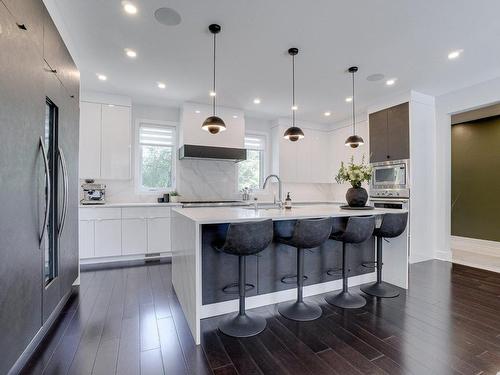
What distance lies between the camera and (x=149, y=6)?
229 centimetres

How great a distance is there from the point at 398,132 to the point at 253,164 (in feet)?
9.78

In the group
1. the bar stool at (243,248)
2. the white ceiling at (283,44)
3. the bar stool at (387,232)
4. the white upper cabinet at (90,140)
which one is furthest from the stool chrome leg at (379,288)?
the white upper cabinet at (90,140)

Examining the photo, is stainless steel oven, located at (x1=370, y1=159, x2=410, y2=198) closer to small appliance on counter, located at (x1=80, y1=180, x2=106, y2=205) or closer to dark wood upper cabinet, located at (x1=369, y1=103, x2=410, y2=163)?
dark wood upper cabinet, located at (x1=369, y1=103, x2=410, y2=163)

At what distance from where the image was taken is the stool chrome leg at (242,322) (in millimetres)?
2113

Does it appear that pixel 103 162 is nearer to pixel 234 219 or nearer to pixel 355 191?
pixel 234 219

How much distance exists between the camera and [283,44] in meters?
2.87

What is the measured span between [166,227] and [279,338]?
9.76 ft

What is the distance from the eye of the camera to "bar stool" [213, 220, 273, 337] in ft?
6.54

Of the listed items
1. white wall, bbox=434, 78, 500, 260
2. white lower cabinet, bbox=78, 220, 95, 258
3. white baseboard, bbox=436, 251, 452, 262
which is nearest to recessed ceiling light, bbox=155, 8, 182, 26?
white lower cabinet, bbox=78, 220, 95, 258

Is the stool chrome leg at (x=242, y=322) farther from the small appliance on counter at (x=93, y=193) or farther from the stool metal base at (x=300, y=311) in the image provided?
the small appliance on counter at (x=93, y=193)

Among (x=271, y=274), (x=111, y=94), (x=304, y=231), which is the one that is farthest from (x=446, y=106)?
(x=111, y=94)

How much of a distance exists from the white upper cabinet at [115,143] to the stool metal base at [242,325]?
3282mm

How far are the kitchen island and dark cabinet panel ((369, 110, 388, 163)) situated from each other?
6.79 feet

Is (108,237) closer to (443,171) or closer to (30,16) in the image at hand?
(30,16)
